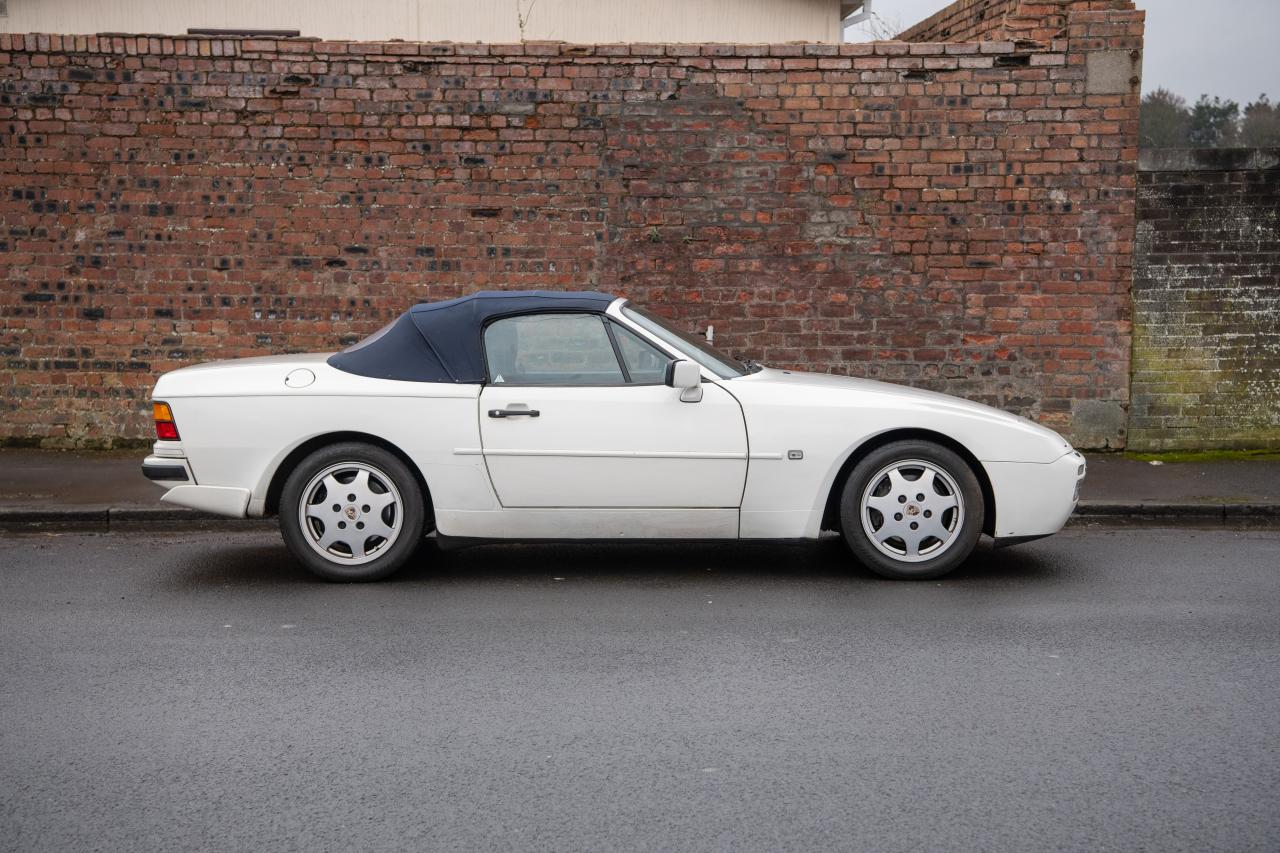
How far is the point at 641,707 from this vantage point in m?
4.36

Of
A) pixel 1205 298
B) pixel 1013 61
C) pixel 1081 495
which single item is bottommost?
pixel 1081 495

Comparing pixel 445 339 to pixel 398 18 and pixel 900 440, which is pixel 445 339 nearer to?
pixel 900 440

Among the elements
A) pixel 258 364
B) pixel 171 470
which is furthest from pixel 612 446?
pixel 171 470

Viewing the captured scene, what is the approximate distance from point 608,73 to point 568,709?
6.76m

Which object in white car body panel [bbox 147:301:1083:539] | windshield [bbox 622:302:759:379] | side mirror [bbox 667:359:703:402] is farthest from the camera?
windshield [bbox 622:302:759:379]

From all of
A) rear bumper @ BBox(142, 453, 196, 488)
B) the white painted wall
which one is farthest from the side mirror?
the white painted wall

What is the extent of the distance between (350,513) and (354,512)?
0.02m

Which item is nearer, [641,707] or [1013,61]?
[641,707]

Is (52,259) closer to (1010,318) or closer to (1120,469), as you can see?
(1010,318)

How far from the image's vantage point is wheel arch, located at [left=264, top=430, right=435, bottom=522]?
630cm

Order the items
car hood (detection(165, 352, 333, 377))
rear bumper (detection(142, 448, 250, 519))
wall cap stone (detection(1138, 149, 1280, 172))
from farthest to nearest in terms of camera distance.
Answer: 1. wall cap stone (detection(1138, 149, 1280, 172))
2. car hood (detection(165, 352, 333, 377))
3. rear bumper (detection(142, 448, 250, 519))

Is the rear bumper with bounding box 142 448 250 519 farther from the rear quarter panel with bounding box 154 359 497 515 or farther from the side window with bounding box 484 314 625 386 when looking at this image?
the side window with bounding box 484 314 625 386

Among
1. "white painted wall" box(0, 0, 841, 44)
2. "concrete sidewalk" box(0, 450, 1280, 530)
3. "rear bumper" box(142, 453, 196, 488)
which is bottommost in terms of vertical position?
"concrete sidewalk" box(0, 450, 1280, 530)

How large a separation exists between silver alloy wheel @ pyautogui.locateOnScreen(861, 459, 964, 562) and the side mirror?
3.18ft
